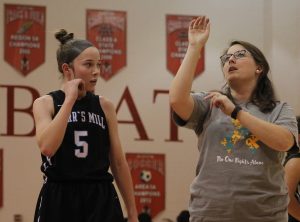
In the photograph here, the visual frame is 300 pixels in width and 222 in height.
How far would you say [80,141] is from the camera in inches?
103

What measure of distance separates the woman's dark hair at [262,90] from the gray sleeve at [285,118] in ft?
0.12

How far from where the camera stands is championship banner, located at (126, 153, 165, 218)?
6.09 m

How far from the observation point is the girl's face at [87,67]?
2.71 metres

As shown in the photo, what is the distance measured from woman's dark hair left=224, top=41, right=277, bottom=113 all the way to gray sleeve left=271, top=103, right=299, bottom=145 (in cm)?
4

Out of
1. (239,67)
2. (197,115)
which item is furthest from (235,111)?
(239,67)

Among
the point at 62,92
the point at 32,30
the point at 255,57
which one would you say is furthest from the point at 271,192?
the point at 32,30

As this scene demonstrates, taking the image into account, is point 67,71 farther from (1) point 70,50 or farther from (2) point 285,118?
(2) point 285,118

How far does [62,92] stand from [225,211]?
3.28 ft

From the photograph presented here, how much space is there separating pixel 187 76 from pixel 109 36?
154 inches

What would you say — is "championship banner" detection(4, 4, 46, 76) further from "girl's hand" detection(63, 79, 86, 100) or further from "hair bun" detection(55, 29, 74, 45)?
"girl's hand" detection(63, 79, 86, 100)

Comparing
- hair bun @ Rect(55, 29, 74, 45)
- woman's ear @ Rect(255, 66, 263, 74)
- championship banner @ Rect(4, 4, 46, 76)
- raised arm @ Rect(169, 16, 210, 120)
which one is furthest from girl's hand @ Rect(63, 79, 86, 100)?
championship banner @ Rect(4, 4, 46, 76)

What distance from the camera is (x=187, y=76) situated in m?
2.43

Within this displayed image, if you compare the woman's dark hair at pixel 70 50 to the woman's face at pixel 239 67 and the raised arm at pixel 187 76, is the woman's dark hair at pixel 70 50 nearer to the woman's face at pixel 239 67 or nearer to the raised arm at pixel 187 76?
the raised arm at pixel 187 76

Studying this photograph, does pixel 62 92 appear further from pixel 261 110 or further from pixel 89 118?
pixel 261 110
